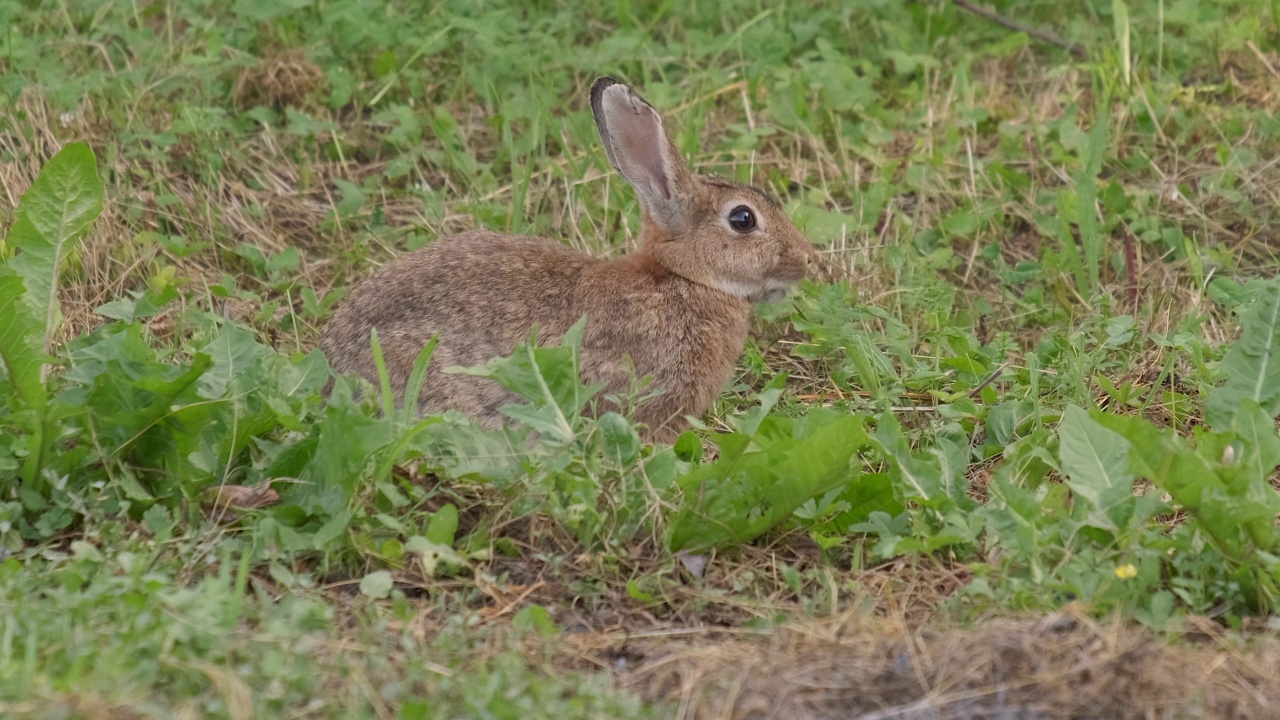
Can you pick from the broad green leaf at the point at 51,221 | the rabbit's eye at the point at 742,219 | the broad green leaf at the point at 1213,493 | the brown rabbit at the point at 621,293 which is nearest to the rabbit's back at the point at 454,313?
the brown rabbit at the point at 621,293

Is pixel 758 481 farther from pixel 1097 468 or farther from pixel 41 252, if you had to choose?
pixel 41 252

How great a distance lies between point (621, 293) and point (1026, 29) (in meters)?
3.37

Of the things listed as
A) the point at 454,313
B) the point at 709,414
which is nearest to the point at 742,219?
the point at 709,414

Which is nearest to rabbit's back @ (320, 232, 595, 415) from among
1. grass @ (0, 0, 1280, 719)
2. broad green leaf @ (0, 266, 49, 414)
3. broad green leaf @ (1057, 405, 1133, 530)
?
grass @ (0, 0, 1280, 719)

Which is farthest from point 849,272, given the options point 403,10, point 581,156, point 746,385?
point 403,10

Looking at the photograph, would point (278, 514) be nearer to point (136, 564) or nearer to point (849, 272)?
point (136, 564)

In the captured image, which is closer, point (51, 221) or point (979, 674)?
point (979, 674)

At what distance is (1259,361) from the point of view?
14.1 feet

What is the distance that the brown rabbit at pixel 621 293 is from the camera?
16.5 feet

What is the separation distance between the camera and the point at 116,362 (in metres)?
4.05

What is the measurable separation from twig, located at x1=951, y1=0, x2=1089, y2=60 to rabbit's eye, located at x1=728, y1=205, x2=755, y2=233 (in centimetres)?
273

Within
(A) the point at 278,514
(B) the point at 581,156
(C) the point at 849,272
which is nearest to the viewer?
(A) the point at 278,514

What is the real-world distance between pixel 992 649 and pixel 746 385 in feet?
8.23

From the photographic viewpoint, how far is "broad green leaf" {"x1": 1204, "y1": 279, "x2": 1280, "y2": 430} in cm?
425
